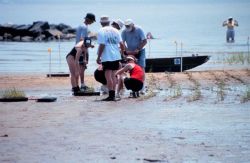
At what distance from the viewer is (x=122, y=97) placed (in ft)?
49.6

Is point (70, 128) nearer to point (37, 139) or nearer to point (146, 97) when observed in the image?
point (37, 139)

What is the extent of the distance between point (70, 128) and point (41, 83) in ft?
28.1

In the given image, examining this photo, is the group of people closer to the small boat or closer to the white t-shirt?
the white t-shirt

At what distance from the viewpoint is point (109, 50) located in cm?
1454

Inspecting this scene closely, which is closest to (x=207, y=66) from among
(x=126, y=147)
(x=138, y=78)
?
(x=138, y=78)

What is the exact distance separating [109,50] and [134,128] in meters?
4.10

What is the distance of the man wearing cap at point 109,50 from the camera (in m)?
14.5

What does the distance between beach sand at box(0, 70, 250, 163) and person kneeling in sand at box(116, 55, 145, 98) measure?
0.25 m

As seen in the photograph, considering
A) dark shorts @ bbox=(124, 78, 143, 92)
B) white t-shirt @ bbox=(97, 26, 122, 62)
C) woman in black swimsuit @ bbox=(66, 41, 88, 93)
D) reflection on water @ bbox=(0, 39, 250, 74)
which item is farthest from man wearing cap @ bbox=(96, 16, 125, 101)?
reflection on water @ bbox=(0, 39, 250, 74)

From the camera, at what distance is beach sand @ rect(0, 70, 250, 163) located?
28.8ft

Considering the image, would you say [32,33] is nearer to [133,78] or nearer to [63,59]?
[63,59]

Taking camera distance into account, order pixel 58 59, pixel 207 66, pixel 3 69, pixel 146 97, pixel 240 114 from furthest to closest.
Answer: pixel 58 59, pixel 3 69, pixel 207 66, pixel 146 97, pixel 240 114

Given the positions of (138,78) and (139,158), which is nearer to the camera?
(139,158)

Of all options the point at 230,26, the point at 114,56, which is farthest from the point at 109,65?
the point at 230,26
